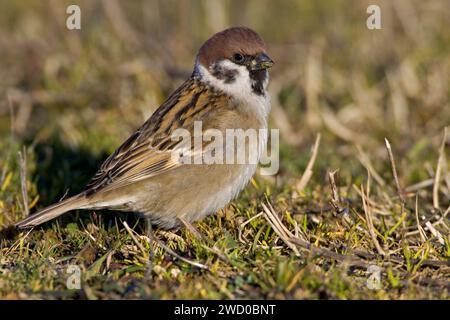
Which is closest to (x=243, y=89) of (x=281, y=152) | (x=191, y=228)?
(x=191, y=228)

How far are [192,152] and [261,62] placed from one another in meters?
0.76

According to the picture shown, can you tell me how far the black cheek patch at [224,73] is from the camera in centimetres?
511

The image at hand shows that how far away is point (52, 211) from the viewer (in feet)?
15.0

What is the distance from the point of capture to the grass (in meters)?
4.00

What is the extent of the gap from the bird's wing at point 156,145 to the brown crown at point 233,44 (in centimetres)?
23

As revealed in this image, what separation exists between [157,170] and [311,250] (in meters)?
1.19

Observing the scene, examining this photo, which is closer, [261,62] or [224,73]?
[261,62]

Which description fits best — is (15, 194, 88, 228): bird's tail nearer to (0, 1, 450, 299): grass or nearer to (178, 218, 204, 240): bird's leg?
(0, 1, 450, 299): grass

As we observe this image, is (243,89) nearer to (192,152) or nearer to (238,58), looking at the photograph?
(238,58)

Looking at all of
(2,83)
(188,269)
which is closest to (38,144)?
(2,83)

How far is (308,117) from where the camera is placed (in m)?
7.41

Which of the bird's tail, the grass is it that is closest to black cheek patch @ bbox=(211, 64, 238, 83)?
the grass

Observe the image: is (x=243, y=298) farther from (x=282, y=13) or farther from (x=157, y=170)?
(x=282, y=13)

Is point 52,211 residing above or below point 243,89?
below
